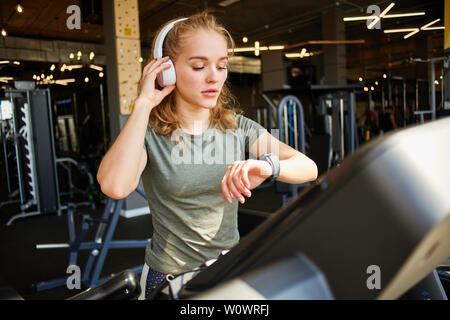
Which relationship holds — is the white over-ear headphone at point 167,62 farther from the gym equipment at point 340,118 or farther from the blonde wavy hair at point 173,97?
the gym equipment at point 340,118

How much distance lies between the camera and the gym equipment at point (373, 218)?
0.82ft

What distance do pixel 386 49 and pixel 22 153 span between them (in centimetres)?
716

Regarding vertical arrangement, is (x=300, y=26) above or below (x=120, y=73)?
above

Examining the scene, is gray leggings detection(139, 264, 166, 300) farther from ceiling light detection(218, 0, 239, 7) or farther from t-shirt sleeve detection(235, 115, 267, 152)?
ceiling light detection(218, 0, 239, 7)

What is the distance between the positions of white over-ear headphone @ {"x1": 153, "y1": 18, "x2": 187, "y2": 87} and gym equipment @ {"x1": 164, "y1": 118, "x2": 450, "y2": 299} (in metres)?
0.64

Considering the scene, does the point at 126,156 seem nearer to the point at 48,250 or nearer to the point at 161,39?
the point at 161,39

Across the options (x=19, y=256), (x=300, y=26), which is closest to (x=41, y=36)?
(x=300, y=26)

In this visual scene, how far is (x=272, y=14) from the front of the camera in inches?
338

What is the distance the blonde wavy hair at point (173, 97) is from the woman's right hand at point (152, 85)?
0.05 meters

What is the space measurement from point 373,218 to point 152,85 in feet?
2.15

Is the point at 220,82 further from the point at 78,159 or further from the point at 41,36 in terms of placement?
the point at 41,36

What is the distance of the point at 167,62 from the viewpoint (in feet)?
2.82
